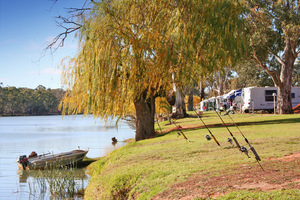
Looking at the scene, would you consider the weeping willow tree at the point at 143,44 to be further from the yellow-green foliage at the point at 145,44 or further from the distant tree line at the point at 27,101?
the distant tree line at the point at 27,101

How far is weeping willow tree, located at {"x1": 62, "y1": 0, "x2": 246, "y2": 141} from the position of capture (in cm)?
1395

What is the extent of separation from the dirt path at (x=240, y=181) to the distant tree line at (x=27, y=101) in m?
144

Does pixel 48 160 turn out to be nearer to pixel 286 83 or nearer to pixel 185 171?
pixel 185 171

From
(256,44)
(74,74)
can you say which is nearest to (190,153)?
(74,74)

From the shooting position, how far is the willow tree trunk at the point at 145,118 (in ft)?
62.1

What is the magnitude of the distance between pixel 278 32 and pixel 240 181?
23046 millimetres

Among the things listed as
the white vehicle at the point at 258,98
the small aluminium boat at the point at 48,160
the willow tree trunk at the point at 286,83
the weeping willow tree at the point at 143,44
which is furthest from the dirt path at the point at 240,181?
the white vehicle at the point at 258,98

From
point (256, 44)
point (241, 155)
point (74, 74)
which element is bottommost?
point (241, 155)

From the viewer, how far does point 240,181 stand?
667 cm

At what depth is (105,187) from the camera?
918 cm

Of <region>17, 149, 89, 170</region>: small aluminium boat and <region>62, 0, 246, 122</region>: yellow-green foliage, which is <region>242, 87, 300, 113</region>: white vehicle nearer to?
<region>62, 0, 246, 122</region>: yellow-green foliage

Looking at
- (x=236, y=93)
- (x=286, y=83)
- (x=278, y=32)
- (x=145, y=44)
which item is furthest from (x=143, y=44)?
(x=236, y=93)

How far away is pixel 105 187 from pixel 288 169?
463cm

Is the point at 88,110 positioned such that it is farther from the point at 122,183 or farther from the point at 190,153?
the point at 122,183
